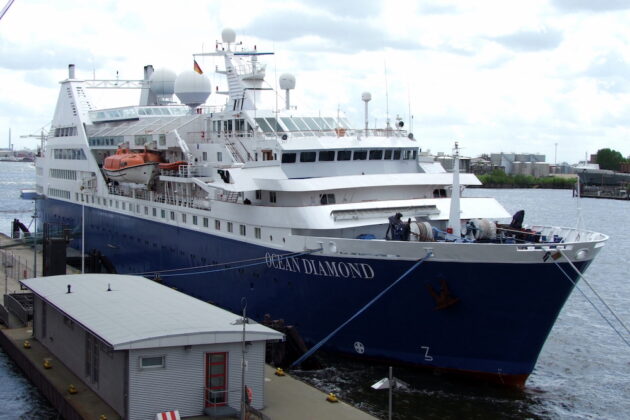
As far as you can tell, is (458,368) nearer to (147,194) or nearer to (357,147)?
(357,147)

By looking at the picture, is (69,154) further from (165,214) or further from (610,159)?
(610,159)

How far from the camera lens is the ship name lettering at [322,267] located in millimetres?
23438

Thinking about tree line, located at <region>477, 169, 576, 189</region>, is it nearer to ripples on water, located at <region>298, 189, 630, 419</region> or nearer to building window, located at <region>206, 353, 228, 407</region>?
ripples on water, located at <region>298, 189, 630, 419</region>

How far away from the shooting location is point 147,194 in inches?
1439

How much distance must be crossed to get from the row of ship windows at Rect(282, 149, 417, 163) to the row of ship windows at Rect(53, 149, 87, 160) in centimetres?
1949

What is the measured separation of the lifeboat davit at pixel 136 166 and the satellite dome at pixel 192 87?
333cm

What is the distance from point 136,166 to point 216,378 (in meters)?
18.7

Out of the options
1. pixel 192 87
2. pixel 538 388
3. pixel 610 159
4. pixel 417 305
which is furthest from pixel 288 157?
pixel 610 159

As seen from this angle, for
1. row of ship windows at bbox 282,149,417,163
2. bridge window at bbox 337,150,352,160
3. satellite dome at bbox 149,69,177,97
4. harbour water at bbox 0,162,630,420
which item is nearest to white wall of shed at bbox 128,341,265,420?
harbour water at bbox 0,162,630,420

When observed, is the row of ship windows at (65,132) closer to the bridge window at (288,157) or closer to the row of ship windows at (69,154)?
the row of ship windows at (69,154)

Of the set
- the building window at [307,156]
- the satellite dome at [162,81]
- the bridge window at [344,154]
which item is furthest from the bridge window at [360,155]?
the satellite dome at [162,81]

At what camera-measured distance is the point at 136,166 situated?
35.4m

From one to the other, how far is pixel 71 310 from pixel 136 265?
1575cm

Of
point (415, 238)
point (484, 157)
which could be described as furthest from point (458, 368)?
point (484, 157)
